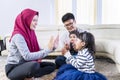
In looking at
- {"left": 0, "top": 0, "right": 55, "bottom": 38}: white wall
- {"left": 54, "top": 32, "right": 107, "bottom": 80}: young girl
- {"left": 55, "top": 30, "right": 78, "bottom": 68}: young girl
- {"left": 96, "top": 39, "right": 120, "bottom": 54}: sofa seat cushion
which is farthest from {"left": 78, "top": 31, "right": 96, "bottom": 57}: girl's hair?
{"left": 0, "top": 0, "right": 55, "bottom": 38}: white wall

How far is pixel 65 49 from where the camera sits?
2.29m

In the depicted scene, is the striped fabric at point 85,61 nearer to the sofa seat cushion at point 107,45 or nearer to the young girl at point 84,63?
the young girl at point 84,63

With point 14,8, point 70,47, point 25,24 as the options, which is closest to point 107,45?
point 70,47

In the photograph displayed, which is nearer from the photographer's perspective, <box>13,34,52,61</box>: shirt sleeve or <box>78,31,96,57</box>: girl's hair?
<box>78,31,96,57</box>: girl's hair

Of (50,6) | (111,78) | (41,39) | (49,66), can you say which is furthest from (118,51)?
(50,6)

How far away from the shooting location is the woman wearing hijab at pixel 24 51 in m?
2.09

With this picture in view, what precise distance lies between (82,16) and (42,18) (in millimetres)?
894

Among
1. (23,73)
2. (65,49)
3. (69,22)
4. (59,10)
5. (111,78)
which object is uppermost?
(59,10)

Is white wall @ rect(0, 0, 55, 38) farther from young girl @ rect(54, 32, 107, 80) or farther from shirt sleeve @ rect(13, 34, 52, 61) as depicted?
young girl @ rect(54, 32, 107, 80)

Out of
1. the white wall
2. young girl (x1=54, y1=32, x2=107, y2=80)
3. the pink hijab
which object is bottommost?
young girl (x1=54, y1=32, x2=107, y2=80)

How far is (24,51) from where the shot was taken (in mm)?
2084

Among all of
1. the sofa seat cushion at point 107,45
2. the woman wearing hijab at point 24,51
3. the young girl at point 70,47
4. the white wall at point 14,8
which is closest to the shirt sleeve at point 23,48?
the woman wearing hijab at point 24,51

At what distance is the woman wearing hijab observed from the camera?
2.09m

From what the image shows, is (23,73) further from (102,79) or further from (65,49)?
(102,79)
